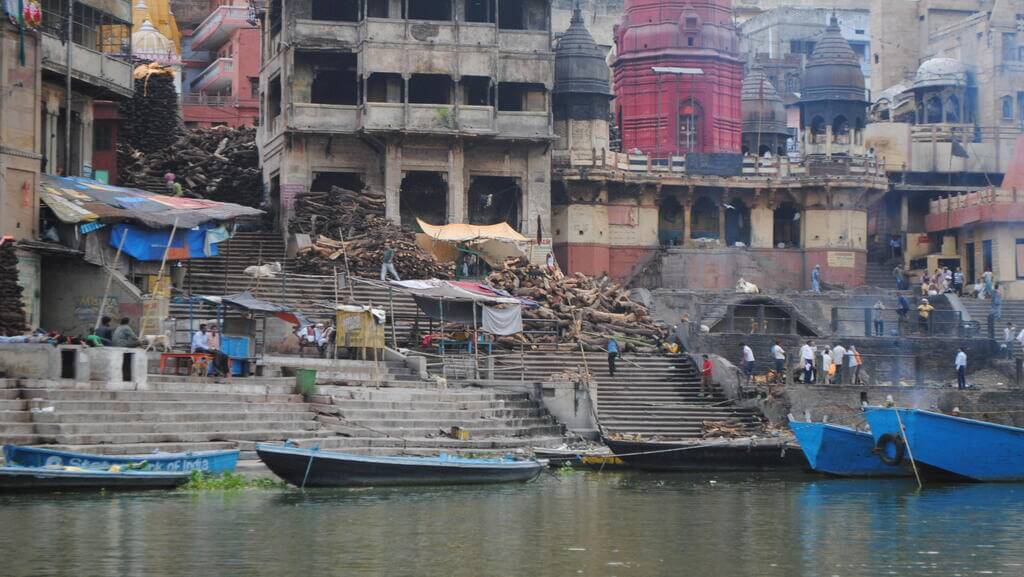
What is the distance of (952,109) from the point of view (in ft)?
222

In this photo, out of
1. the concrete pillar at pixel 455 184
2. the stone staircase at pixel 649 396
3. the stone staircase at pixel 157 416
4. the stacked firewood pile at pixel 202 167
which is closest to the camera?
the stone staircase at pixel 157 416

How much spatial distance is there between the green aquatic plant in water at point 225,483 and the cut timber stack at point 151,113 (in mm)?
26365

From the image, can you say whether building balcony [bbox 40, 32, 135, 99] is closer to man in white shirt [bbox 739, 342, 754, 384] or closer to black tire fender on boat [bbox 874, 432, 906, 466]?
man in white shirt [bbox 739, 342, 754, 384]

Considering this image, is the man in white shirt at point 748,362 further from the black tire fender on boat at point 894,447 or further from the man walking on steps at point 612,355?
the black tire fender on boat at point 894,447

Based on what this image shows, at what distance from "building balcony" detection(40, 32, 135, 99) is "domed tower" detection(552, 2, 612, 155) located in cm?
1392

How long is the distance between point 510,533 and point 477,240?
2301 cm

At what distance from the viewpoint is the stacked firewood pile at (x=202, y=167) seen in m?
49.5

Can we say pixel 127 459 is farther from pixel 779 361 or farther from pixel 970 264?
pixel 970 264

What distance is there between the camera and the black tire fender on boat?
32688 mm

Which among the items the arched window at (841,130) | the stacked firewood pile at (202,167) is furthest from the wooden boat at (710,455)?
the arched window at (841,130)

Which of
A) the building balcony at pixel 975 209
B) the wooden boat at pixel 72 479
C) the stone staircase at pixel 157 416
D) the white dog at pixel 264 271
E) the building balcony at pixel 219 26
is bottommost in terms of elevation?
the wooden boat at pixel 72 479

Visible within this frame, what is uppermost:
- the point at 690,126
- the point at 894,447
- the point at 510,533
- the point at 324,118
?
the point at 690,126

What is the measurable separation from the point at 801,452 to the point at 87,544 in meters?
16.7

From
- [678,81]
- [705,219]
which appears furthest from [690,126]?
[705,219]
